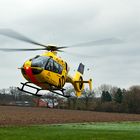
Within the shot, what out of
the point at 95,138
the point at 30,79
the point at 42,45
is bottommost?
the point at 95,138

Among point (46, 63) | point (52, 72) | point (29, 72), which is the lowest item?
point (29, 72)

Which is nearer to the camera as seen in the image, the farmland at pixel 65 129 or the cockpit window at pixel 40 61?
the farmland at pixel 65 129

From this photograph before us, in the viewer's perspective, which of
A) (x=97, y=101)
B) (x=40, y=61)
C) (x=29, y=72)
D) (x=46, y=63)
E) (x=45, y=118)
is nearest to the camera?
(x=29, y=72)

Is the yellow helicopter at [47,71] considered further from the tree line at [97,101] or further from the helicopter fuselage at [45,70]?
the tree line at [97,101]

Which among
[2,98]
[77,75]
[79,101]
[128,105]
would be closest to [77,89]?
[77,75]

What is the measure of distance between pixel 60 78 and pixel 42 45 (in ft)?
9.59

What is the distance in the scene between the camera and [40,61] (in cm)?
3050

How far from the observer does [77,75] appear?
39875mm

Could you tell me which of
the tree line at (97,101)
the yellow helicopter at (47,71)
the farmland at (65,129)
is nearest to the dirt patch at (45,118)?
the farmland at (65,129)

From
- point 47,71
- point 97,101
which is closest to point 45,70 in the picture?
point 47,71

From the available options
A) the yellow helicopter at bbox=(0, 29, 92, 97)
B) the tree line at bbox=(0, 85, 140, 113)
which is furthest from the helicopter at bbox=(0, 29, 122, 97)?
the tree line at bbox=(0, 85, 140, 113)

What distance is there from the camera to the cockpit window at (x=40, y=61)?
98.5 feet

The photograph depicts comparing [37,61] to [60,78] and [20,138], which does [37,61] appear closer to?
[60,78]

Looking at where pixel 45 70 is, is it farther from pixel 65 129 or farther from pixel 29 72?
pixel 65 129
